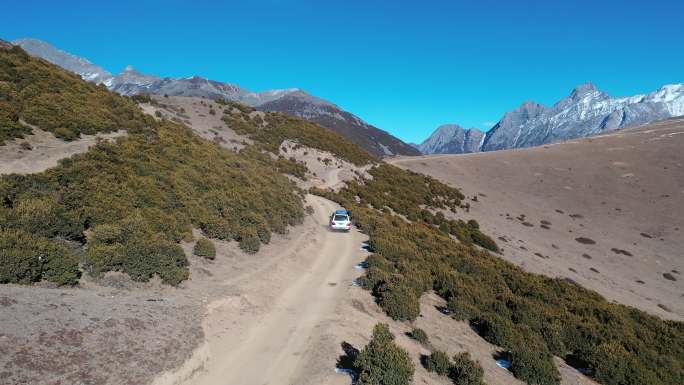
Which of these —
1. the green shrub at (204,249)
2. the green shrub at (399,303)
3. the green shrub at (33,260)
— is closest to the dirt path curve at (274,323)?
the green shrub at (399,303)

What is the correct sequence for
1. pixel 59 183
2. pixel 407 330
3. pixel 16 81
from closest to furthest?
pixel 407 330 → pixel 59 183 → pixel 16 81

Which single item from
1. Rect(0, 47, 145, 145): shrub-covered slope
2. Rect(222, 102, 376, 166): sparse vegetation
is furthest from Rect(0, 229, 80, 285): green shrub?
Rect(222, 102, 376, 166): sparse vegetation

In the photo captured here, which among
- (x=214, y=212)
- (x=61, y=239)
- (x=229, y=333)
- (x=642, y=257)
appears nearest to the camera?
(x=229, y=333)

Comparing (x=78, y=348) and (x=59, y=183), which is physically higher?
(x=59, y=183)

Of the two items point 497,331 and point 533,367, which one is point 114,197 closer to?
point 497,331

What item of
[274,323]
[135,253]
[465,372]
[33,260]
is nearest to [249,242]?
[135,253]

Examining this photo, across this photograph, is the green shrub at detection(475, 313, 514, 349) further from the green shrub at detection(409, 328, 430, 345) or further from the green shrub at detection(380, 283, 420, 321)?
the green shrub at detection(409, 328, 430, 345)

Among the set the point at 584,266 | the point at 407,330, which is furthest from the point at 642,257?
the point at 407,330

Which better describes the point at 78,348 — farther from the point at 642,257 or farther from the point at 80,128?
the point at 642,257

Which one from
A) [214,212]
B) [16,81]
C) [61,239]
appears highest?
[16,81]
